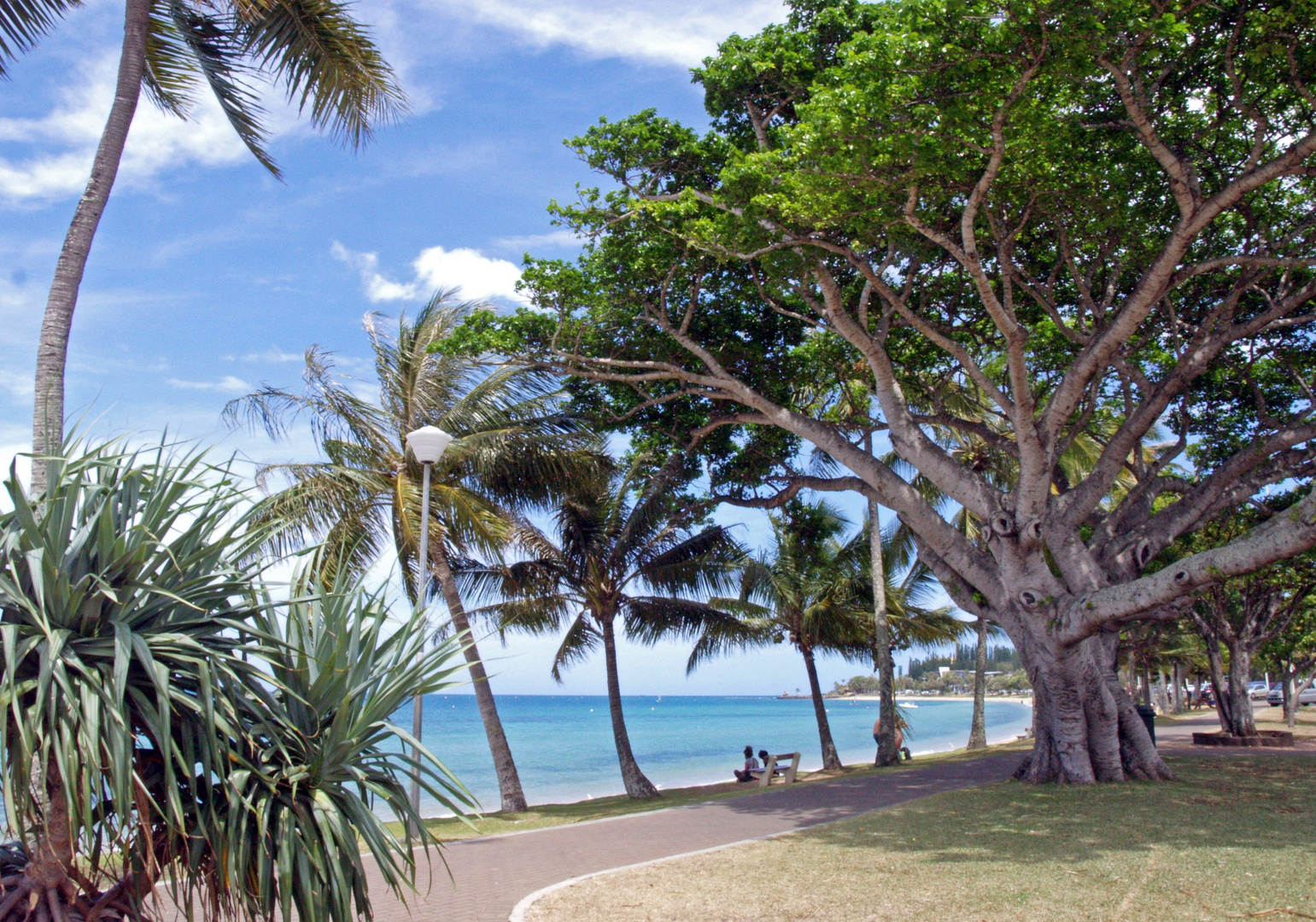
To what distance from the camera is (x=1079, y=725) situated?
40.9ft

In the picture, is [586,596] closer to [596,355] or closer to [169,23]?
[596,355]

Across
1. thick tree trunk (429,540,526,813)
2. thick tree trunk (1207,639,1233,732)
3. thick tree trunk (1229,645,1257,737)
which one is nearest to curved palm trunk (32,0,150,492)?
thick tree trunk (429,540,526,813)

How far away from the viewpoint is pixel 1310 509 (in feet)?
31.8

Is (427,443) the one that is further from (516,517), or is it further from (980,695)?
(980,695)

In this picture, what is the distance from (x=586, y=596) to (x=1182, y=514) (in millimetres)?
11721

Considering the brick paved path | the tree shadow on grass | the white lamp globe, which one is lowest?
the brick paved path

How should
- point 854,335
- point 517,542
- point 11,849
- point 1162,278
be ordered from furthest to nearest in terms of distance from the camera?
point 517,542, point 854,335, point 1162,278, point 11,849

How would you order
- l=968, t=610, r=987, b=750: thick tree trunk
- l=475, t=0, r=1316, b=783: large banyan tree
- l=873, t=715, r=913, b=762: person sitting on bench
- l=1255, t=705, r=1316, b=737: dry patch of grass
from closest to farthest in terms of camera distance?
l=475, t=0, r=1316, b=783: large banyan tree < l=873, t=715, r=913, b=762: person sitting on bench < l=1255, t=705, r=1316, b=737: dry patch of grass < l=968, t=610, r=987, b=750: thick tree trunk

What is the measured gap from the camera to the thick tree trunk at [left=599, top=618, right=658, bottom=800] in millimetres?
18578

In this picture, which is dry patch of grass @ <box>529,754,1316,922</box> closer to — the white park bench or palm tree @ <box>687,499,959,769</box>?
the white park bench

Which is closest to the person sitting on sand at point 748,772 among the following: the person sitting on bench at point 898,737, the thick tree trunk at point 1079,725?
the person sitting on bench at point 898,737

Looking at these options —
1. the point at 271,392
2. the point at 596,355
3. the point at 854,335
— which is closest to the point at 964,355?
the point at 854,335

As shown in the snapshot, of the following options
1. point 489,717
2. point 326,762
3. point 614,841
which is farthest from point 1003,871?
point 489,717

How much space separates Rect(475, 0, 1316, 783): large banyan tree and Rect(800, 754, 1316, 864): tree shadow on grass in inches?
48.0
